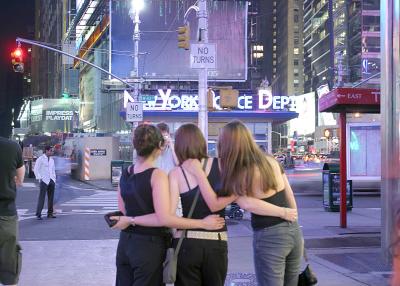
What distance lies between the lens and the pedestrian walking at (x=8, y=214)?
197 inches

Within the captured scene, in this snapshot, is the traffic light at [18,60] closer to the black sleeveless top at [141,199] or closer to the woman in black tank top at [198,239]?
the black sleeveless top at [141,199]

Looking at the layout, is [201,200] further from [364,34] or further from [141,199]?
[364,34]

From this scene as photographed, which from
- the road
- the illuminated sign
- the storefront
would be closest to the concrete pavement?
the road

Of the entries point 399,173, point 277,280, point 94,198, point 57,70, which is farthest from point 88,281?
point 57,70

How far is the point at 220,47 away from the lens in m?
51.5

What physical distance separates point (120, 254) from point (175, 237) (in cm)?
46

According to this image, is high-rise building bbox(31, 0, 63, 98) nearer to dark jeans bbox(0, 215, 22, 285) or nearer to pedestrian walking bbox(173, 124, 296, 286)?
dark jeans bbox(0, 215, 22, 285)

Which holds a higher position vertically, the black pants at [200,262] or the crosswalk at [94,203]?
the black pants at [200,262]

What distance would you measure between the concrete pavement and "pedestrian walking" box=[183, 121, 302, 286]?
7.36 ft

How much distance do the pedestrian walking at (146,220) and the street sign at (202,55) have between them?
9.46 m

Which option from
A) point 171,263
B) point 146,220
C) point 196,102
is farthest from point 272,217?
point 196,102

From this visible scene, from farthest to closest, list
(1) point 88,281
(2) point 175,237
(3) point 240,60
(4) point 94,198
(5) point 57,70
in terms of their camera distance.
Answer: (5) point 57,70 → (3) point 240,60 → (4) point 94,198 → (1) point 88,281 → (2) point 175,237

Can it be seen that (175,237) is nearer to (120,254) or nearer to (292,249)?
(120,254)

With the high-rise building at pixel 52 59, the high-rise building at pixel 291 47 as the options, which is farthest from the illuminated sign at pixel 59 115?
the high-rise building at pixel 291 47
